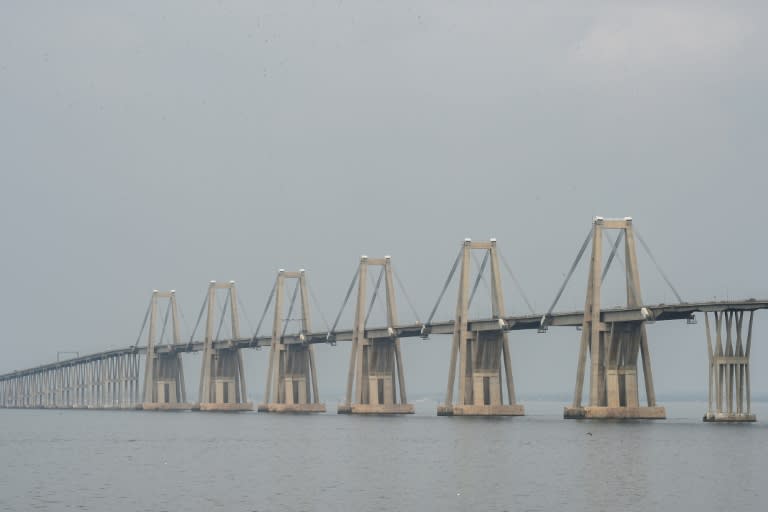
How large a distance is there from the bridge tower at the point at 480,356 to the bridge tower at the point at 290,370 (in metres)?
42.9

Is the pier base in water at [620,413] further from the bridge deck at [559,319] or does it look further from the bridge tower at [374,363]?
the bridge tower at [374,363]

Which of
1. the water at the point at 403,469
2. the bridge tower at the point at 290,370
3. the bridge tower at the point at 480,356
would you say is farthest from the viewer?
the bridge tower at the point at 290,370

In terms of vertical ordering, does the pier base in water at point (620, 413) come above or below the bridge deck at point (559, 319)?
below

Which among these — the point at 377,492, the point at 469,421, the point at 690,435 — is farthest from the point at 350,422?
the point at 377,492

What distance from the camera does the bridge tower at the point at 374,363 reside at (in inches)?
6599

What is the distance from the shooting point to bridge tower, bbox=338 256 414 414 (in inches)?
6599

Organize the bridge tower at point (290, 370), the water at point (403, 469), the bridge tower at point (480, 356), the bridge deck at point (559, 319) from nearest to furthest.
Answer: the water at point (403, 469) < the bridge deck at point (559, 319) < the bridge tower at point (480, 356) < the bridge tower at point (290, 370)

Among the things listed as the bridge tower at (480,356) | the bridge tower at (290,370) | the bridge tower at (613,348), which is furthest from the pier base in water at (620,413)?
the bridge tower at (290,370)

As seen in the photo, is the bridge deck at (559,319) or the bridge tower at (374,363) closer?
the bridge deck at (559,319)

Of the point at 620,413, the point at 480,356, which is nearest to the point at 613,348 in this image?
the point at 620,413

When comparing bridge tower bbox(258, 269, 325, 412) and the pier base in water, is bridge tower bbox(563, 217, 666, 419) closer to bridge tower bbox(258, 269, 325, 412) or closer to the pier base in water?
the pier base in water

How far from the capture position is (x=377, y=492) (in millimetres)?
68812

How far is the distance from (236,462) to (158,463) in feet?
15.7

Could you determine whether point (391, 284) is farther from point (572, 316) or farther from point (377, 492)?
point (377, 492)
